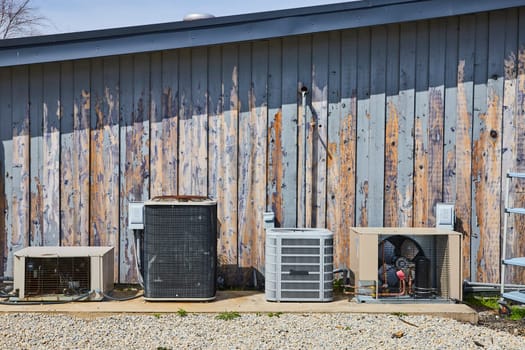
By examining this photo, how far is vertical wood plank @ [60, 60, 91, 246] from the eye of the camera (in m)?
6.02

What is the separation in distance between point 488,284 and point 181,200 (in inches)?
Result: 117

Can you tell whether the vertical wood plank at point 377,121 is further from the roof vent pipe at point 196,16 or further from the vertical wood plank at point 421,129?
the roof vent pipe at point 196,16

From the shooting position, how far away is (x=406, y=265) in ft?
18.0

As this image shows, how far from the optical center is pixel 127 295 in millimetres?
5699

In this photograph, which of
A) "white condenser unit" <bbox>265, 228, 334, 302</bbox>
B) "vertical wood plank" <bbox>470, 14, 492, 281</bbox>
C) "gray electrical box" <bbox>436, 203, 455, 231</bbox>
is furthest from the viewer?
"vertical wood plank" <bbox>470, 14, 492, 281</bbox>

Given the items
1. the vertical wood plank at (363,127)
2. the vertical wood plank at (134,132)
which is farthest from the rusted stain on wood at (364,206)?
the vertical wood plank at (134,132)

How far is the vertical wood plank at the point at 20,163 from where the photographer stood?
6.02m

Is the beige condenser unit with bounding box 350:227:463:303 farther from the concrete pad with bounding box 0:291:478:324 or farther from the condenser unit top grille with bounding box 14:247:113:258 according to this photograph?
the condenser unit top grille with bounding box 14:247:113:258

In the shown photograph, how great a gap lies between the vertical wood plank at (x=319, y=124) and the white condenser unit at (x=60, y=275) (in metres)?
2.01

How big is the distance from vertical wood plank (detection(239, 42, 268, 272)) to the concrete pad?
75cm

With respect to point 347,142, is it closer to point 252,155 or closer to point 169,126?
point 252,155

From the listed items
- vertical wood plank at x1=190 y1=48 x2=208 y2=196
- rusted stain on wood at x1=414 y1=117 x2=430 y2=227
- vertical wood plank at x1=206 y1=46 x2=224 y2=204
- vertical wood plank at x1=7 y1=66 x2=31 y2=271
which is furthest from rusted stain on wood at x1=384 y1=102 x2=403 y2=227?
vertical wood plank at x1=7 y1=66 x2=31 y2=271

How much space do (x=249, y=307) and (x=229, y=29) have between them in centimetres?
246

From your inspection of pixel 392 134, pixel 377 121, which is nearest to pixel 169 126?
pixel 377 121
